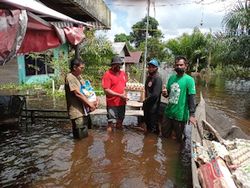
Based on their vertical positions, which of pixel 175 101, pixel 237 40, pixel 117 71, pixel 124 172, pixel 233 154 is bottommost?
pixel 124 172

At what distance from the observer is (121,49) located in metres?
33.0

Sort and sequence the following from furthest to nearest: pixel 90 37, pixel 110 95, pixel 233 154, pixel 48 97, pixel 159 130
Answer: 1. pixel 90 37
2. pixel 48 97
3. pixel 159 130
4. pixel 110 95
5. pixel 233 154

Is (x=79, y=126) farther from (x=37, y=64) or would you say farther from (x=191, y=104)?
(x=37, y=64)

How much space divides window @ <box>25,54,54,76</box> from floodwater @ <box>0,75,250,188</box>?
9.89m

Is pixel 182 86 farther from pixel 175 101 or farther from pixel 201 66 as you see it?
pixel 201 66

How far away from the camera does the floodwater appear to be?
4.59 meters

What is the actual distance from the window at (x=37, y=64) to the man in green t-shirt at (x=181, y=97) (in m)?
11.9

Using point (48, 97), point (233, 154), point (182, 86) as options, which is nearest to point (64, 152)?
point (182, 86)

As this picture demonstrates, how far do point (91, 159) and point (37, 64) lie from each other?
13.8 meters

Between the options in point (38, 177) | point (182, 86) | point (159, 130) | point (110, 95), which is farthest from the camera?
point (159, 130)

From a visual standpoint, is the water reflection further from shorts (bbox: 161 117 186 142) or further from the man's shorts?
the man's shorts

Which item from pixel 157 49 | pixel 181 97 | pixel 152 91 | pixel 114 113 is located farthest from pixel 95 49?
pixel 157 49

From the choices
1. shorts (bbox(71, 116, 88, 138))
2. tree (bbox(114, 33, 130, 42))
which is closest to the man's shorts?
shorts (bbox(71, 116, 88, 138))

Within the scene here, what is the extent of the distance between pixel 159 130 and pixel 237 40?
29.5 ft
